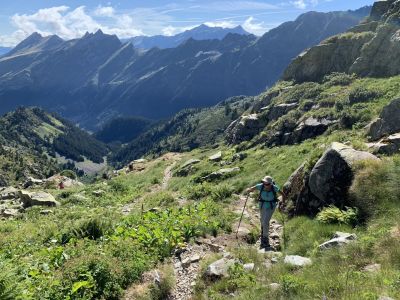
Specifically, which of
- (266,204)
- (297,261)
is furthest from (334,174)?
(297,261)

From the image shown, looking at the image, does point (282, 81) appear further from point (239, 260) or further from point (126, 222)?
point (239, 260)

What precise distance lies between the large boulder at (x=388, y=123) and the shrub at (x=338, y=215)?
9.99 m

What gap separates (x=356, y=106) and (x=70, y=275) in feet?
124

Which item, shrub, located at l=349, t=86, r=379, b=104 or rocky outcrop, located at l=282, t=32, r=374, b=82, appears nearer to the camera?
shrub, located at l=349, t=86, r=379, b=104

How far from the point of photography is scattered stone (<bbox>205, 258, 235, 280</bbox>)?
42.6 feet

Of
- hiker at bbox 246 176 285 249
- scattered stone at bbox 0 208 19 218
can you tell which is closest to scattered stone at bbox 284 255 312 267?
hiker at bbox 246 176 285 249

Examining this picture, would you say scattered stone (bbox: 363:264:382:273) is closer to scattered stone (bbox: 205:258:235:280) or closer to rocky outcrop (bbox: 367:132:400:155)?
scattered stone (bbox: 205:258:235:280)

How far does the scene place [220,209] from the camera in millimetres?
23156

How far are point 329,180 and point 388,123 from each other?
971cm

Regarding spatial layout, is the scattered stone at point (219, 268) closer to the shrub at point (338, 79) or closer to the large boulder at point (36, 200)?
the large boulder at point (36, 200)

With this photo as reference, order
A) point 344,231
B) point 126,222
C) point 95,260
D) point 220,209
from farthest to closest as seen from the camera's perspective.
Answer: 1. point 220,209
2. point 126,222
3. point 344,231
4. point 95,260

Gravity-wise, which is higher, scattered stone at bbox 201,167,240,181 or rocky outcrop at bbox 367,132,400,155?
rocky outcrop at bbox 367,132,400,155

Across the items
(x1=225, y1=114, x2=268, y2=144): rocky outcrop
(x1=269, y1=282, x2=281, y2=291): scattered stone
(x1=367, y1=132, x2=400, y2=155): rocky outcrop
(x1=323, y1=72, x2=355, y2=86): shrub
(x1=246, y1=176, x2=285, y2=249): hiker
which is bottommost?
(x1=225, y1=114, x2=268, y2=144): rocky outcrop

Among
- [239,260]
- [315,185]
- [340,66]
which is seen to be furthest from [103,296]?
[340,66]
